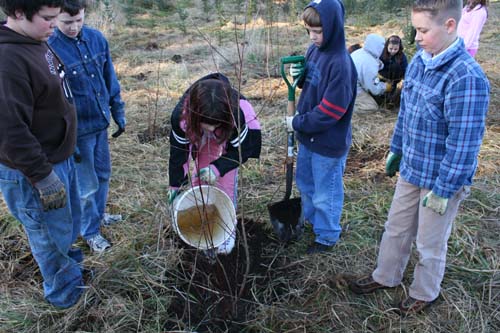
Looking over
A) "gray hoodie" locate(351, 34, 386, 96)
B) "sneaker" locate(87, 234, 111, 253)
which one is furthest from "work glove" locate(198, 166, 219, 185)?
"gray hoodie" locate(351, 34, 386, 96)

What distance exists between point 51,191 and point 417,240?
1.70 metres

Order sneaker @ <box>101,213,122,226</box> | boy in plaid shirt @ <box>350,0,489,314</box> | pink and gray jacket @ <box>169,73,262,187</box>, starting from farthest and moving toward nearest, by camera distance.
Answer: sneaker @ <box>101,213,122,226</box>, pink and gray jacket @ <box>169,73,262,187</box>, boy in plaid shirt @ <box>350,0,489,314</box>

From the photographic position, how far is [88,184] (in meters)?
2.46

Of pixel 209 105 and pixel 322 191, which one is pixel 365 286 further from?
pixel 209 105

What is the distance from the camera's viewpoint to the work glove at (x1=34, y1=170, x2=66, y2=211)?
1707mm

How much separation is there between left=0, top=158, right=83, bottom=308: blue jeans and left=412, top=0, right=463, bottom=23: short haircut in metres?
1.73

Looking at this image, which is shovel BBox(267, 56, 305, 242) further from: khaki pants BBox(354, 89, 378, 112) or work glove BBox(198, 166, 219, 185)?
khaki pants BBox(354, 89, 378, 112)

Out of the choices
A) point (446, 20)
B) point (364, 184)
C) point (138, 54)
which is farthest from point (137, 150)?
point (138, 54)

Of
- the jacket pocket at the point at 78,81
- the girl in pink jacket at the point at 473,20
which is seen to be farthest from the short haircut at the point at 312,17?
the girl in pink jacket at the point at 473,20

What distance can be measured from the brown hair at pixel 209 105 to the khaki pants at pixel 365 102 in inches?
131

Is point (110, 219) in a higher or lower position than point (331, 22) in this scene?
lower

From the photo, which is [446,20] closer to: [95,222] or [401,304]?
[401,304]

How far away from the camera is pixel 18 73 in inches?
60.5

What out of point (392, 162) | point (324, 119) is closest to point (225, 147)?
point (324, 119)
